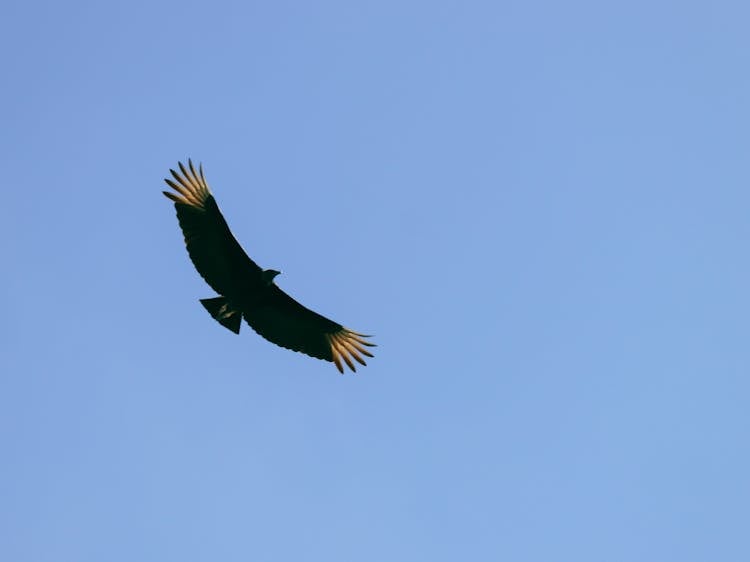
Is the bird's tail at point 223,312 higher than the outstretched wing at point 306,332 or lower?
lower

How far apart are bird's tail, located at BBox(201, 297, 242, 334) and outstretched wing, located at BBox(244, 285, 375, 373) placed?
319mm

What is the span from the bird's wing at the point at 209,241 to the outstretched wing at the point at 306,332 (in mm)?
834

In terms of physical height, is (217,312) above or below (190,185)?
below

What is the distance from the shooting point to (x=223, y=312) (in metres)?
23.3

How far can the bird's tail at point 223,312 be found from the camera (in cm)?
2319

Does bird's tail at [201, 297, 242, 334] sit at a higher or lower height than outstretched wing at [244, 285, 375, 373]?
lower

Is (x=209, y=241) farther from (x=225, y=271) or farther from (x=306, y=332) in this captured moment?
(x=306, y=332)

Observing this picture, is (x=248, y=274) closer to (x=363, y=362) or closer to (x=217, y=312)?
(x=217, y=312)

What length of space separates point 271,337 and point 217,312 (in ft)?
4.41

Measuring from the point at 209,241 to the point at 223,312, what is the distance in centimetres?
134

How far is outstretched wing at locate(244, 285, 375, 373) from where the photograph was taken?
78.2ft

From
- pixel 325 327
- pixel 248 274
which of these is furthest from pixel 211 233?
pixel 325 327

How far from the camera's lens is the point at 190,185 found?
2348cm

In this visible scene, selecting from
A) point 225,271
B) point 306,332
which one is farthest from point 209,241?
point 306,332
